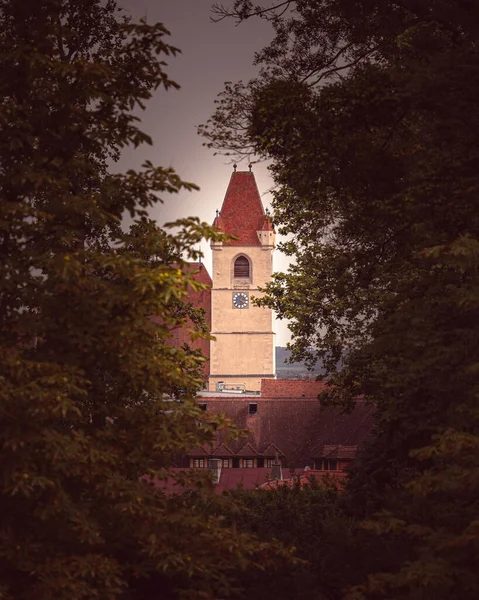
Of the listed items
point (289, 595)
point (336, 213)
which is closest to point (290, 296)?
point (336, 213)

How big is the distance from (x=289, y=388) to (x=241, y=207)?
24.9 meters

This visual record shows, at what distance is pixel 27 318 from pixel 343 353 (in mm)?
12910

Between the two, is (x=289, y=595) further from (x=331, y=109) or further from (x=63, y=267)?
(x=331, y=109)

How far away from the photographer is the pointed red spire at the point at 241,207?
87.8m

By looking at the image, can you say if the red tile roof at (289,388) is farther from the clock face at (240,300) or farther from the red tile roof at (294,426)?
the clock face at (240,300)

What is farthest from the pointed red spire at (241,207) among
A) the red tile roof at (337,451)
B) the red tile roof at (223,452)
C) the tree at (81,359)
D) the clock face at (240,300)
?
the tree at (81,359)

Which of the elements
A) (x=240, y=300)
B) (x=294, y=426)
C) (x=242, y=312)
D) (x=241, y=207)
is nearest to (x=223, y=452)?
(x=294, y=426)

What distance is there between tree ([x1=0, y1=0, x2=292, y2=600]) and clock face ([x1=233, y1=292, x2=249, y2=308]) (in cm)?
8524

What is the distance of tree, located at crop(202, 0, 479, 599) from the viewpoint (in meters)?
9.15

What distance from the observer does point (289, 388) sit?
69.9 m

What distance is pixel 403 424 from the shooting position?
11617mm

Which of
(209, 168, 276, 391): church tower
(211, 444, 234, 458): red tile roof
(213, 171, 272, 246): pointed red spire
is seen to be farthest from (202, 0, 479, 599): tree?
(209, 168, 276, 391): church tower

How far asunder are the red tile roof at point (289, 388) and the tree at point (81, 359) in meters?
58.9

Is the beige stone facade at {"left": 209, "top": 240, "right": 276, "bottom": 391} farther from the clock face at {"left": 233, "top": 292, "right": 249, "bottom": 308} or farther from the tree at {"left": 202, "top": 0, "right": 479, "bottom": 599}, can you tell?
the tree at {"left": 202, "top": 0, "right": 479, "bottom": 599}
